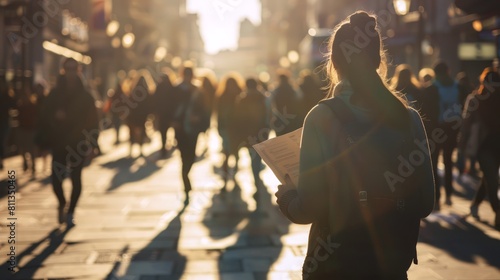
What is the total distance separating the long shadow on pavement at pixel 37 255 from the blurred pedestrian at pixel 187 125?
7.75 feet

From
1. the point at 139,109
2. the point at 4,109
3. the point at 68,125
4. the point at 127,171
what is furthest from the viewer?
the point at 139,109

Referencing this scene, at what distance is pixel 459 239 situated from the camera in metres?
7.73

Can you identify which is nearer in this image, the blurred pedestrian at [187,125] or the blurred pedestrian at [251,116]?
the blurred pedestrian at [187,125]

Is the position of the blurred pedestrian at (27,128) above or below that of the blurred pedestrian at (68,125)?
below

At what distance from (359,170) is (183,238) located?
5.56m

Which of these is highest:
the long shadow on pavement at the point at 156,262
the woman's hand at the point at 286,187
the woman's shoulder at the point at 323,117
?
the woman's shoulder at the point at 323,117

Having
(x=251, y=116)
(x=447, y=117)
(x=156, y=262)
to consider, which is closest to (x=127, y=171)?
(x=251, y=116)

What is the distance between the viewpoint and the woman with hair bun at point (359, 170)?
2.64 metres

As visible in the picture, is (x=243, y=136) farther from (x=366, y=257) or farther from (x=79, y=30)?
(x=79, y=30)

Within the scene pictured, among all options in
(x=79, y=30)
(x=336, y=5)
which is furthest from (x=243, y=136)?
(x=336, y=5)

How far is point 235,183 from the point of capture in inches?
509

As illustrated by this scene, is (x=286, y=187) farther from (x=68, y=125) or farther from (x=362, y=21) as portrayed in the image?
(x=68, y=125)

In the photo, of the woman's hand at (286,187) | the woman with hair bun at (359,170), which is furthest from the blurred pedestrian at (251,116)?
the woman with hair bun at (359,170)

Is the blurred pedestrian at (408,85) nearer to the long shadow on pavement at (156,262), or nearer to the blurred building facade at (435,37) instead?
the long shadow on pavement at (156,262)
